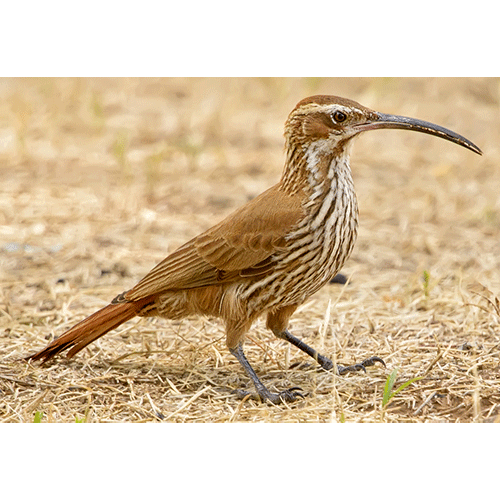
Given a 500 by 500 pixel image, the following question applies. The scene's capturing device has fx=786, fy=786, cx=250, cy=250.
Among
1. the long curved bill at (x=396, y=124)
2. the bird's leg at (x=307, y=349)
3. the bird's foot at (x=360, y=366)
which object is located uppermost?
the long curved bill at (x=396, y=124)

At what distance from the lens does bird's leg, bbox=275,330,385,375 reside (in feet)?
15.3

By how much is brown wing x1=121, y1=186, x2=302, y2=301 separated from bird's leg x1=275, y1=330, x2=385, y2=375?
597mm

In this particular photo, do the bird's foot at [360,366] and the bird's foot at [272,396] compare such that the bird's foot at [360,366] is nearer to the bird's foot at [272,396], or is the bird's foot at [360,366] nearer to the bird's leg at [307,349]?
the bird's leg at [307,349]

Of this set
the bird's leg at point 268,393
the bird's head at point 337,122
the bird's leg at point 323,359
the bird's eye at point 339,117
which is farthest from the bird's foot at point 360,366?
the bird's eye at point 339,117

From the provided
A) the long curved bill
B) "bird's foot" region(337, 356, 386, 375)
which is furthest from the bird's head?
"bird's foot" region(337, 356, 386, 375)

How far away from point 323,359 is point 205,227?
8.10 ft

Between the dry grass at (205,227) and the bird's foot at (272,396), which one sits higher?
the dry grass at (205,227)

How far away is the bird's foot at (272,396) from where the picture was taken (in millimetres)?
4352

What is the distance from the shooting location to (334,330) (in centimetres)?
526

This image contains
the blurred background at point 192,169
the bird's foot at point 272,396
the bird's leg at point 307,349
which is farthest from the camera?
the blurred background at point 192,169

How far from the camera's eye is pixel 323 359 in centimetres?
482

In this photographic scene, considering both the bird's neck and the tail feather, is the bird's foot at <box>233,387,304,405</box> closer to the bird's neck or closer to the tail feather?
the tail feather

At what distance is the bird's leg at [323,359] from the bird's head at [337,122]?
3.88 ft

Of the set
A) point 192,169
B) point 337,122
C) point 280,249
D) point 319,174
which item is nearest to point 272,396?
point 280,249
